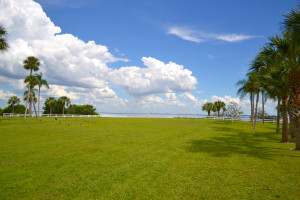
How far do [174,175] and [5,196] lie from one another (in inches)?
213

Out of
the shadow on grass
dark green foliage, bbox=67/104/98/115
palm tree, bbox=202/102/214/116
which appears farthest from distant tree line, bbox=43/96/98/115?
the shadow on grass

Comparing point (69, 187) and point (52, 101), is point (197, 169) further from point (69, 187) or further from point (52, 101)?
point (52, 101)

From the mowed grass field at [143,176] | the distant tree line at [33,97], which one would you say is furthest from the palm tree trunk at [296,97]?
the distant tree line at [33,97]

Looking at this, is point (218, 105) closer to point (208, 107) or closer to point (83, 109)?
point (208, 107)

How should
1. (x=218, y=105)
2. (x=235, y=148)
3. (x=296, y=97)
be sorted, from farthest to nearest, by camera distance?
(x=218, y=105)
(x=235, y=148)
(x=296, y=97)

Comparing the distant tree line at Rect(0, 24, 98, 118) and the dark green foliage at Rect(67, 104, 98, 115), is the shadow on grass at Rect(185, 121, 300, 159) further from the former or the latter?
the dark green foliage at Rect(67, 104, 98, 115)

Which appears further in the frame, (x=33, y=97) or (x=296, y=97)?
(x=33, y=97)

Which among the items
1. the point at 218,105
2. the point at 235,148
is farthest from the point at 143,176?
the point at 218,105

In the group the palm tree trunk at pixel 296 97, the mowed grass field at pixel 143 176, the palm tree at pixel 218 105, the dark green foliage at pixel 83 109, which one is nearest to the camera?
the mowed grass field at pixel 143 176

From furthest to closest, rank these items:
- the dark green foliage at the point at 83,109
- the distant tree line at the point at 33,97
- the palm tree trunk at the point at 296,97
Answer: the dark green foliage at the point at 83,109, the distant tree line at the point at 33,97, the palm tree trunk at the point at 296,97

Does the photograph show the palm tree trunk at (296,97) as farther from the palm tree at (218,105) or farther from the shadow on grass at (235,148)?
the palm tree at (218,105)

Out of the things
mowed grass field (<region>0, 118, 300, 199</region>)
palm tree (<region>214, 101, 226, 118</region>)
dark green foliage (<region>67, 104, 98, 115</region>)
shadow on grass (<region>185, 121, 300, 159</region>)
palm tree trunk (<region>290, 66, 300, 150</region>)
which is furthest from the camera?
dark green foliage (<region>67, 104, 98, 115</region>)

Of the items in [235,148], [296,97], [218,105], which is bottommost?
[235,148]

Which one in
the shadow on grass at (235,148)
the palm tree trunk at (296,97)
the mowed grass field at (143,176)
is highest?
the palm tree trunk at (296,97)
